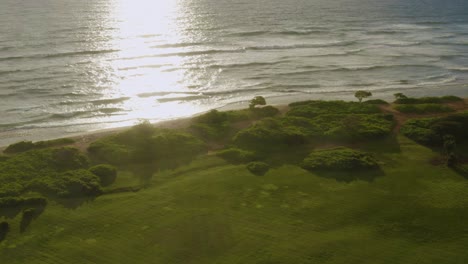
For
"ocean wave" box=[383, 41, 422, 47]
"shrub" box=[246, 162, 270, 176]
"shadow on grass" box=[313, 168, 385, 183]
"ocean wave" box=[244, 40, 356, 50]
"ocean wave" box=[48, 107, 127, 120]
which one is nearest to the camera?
"shadow on grass" box=[313, 168, 385, 183]

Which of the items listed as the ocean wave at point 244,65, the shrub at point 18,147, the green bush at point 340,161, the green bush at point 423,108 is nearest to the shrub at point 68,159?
the shrub at point 18,147

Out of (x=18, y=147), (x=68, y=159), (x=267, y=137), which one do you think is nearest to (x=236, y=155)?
(x=267, y=137)

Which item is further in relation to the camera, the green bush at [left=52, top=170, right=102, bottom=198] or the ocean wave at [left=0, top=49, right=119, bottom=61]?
the ocean wave at [left=0, top=49, right=119, bottom=61]

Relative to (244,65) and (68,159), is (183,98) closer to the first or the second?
(244,65)

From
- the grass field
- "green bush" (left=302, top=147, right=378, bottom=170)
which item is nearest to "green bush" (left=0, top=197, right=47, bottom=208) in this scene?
the grass field

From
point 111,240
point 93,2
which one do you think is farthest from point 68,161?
point 93,2

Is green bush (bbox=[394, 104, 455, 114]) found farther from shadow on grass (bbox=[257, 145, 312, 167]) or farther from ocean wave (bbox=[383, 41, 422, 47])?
ocean wave (bbox=[383, 41, 422, 47])
